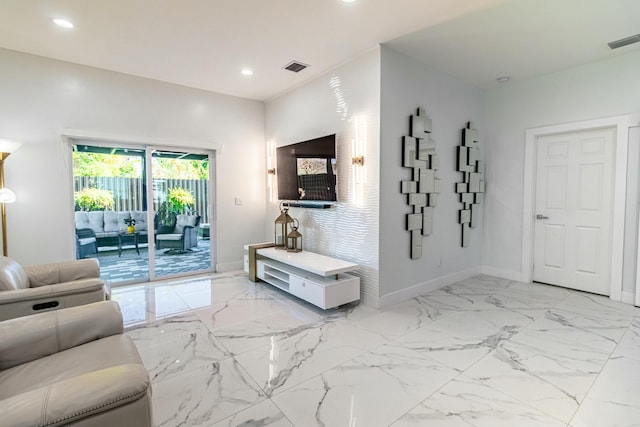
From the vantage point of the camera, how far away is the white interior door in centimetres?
377

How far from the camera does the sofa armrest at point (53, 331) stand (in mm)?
1548

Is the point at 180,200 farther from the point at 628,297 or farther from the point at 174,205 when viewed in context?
the point at 628,297

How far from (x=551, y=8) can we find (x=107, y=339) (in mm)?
4059

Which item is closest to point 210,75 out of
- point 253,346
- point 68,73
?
point 68,73

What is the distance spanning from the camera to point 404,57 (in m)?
3.54

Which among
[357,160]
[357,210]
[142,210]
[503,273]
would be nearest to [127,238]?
[142,210]

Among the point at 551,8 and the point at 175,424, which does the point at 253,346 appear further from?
the point at 551,8

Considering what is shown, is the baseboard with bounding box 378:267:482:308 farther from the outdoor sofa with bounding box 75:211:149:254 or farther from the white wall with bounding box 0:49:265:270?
the outdoor sofa with bounding box 75:211:149:254

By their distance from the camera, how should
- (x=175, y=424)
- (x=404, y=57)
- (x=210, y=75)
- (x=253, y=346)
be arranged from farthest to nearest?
(x=210, y=75)
(x=404, y=57)
(x=253, y=346)
(x=175, y=424)

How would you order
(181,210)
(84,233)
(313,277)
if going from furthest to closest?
(181,210)
(84,233)
(313,277)

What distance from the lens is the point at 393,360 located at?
236cm

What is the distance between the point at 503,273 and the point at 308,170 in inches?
127

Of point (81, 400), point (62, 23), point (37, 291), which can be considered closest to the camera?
point (81, 400)

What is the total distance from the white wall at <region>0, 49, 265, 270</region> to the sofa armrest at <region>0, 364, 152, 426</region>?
137 inches
